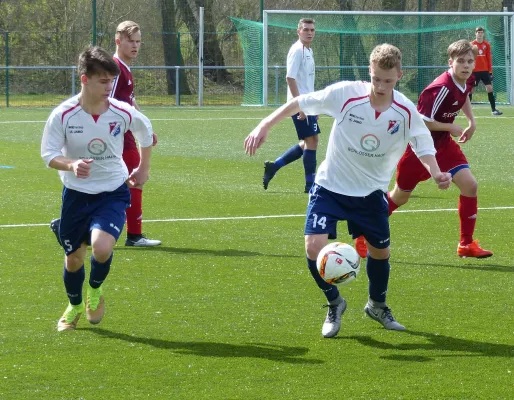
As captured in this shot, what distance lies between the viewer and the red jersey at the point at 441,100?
331 inches

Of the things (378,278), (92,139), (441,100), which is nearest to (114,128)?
(92,139)

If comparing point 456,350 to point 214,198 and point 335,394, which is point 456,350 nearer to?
point 335,394

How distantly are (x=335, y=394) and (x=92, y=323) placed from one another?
188 centimetres

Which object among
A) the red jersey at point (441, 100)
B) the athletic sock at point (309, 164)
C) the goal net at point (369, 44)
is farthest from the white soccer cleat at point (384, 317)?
the goal net at point (369, 44)

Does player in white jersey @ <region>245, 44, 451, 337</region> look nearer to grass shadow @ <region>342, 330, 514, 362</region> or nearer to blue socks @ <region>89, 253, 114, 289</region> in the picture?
grass shadow @ <region>342, 330, 514, 362</region>

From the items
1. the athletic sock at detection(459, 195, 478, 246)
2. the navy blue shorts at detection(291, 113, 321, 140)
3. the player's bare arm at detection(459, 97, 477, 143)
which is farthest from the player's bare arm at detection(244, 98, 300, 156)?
the navy blue shorts at detection(291, 113, 321, 140)

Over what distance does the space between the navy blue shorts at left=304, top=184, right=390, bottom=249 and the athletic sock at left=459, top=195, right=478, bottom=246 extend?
2605 millimetres

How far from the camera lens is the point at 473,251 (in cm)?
850

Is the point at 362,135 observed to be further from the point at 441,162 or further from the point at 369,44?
the point at 369,44

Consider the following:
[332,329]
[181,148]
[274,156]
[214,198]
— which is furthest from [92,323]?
[181,148]

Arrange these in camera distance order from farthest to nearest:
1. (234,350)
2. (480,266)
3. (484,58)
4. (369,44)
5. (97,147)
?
(369,44) < (484,58) < (480,266) < (97,147) < (234,350)

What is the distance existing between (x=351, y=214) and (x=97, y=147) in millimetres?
1562

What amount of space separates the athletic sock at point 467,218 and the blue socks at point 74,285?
3625 mm

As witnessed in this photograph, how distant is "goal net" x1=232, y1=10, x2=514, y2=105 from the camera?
30484 millimetres
